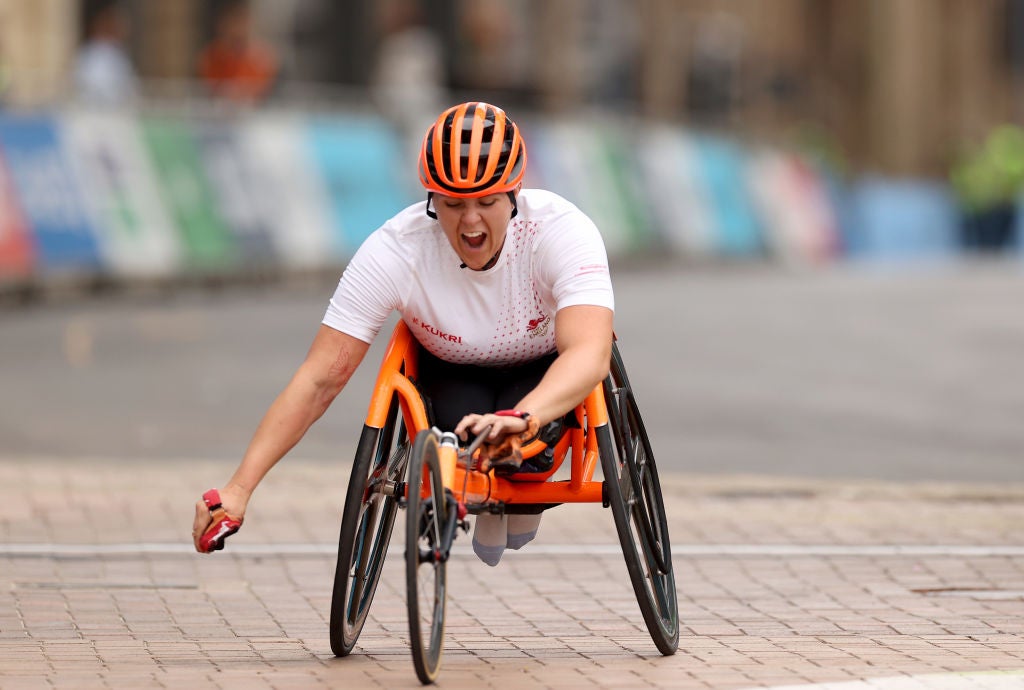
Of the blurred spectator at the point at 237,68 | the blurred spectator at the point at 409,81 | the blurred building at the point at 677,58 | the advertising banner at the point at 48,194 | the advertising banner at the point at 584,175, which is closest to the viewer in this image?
the advertising banner at the point at 48,194

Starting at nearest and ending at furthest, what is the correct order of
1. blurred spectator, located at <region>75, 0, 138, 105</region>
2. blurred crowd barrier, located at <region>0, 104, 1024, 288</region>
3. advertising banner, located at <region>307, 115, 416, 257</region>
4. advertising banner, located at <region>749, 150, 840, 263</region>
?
blurred crowd barrier, located at <region>0, 104, 1024, 288</region>
blurred spectator, located at <region>75, 0, 138, 105</region>
advertising banner, located at <region>307, 115, 416, 257</region>
advertising banner, located at <region>749, 150, 840, 263</region>

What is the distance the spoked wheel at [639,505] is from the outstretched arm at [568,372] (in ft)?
0.68

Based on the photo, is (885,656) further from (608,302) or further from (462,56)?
(462,56)

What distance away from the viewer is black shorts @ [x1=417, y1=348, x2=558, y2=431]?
6.62 meters

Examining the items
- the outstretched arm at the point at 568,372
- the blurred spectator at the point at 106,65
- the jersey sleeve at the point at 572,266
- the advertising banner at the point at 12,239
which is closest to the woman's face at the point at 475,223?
the jersey sleeve at the point at 572,266

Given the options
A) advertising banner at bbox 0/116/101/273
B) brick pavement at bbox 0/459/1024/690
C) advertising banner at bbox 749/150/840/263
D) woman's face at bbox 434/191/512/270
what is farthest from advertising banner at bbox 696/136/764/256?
woman's face at bbox 434/191/512/270

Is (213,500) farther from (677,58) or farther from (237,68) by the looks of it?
(677,58)

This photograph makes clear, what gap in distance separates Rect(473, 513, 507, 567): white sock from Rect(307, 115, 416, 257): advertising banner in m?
14.2

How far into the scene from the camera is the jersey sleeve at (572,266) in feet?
21.0

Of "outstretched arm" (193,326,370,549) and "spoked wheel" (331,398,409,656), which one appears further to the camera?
"outstretched arm" (193,326,370,549)

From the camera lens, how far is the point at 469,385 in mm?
6652

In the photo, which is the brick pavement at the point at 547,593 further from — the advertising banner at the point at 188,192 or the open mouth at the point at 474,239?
the advertising banner at the point at 188,192

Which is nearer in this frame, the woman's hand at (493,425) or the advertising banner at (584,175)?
the woman's hand at (493,425)

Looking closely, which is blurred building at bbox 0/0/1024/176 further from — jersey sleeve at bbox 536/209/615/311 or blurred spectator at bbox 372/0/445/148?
jersey sleeve at bbox 536/209/615/311
